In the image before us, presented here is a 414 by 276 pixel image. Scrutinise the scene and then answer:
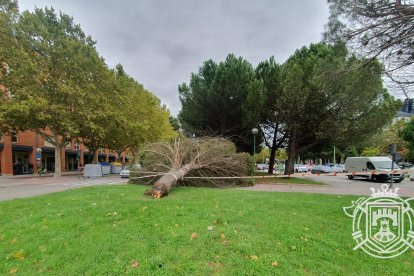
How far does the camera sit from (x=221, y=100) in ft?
69.2

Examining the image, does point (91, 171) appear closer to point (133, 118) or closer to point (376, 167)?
point (133, 118)

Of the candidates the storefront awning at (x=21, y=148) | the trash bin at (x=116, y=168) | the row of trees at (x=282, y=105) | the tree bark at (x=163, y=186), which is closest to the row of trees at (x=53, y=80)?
the row of trees at (x=282, y=105)

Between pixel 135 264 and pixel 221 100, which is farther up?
pixel 221 100

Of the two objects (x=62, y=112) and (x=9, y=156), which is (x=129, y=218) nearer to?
(x=62, y=112)

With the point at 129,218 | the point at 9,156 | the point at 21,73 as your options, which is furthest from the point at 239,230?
the point at 9,156

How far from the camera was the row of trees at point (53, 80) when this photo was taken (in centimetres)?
1980

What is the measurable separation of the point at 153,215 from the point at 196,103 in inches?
664

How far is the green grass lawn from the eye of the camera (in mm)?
3594

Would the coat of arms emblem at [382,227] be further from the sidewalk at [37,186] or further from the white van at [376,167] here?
the white van at [376,167]

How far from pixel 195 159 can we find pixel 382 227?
32.1ft

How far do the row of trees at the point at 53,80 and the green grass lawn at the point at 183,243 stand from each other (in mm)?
16517

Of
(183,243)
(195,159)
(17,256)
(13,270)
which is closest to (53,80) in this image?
(195,159)

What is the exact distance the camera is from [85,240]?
14.9ft

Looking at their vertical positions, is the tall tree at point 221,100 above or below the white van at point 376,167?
above
